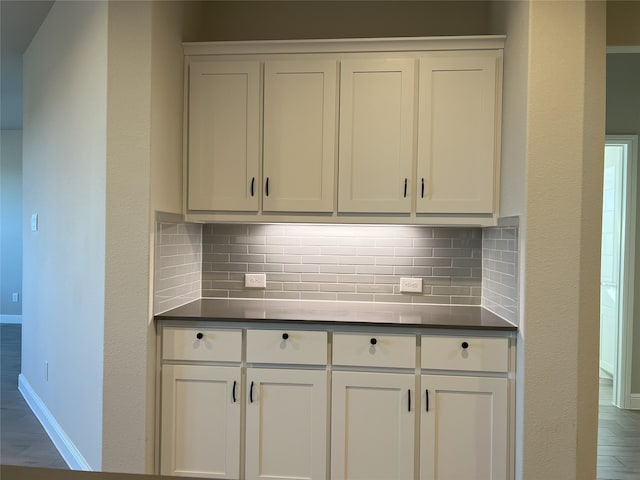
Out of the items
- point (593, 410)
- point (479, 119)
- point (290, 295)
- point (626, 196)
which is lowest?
point (593, 410)

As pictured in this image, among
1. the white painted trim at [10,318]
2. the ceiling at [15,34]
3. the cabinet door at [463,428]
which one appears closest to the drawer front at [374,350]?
the cabinet door at [463,428]

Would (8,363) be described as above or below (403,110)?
below

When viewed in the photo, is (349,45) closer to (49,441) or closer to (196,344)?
(196,344)

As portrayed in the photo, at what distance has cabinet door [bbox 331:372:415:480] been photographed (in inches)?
92.2

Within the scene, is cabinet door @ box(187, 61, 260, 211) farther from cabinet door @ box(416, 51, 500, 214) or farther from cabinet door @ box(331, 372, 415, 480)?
cabinet door @ box(331, 372, 415, 480)

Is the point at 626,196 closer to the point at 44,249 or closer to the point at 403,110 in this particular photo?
the point at 403,110

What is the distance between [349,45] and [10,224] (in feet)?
19.9

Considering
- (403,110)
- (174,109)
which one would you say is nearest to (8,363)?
(174,109)

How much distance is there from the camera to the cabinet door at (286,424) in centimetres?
238

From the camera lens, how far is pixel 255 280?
3.07 metres

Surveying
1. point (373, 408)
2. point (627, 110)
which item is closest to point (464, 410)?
point (373, 408)

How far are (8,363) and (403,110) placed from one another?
4719 millimetres

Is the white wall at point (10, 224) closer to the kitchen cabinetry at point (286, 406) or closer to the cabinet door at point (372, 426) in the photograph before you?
the kitchen cabinetry at point (286, 406)

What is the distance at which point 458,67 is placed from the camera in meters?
2.54
